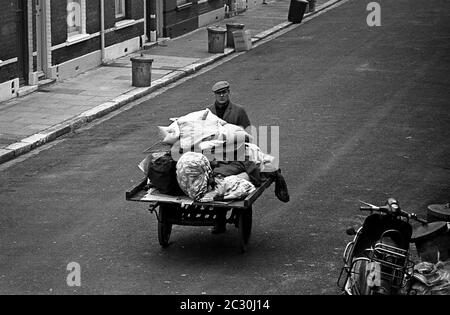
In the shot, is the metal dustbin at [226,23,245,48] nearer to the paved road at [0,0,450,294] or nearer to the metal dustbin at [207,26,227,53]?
the metal dustbin at [207,26,227,53]

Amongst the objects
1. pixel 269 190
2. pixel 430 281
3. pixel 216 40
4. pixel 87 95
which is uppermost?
pixel 216 40

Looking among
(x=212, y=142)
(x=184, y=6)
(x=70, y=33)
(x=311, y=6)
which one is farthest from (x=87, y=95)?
(x=311, y=6)

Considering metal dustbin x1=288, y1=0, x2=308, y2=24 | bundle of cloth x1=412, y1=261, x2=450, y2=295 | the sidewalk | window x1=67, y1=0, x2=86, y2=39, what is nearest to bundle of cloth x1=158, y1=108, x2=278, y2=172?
bundle of cloth x1=412, y1=261, x2=450, y2=295

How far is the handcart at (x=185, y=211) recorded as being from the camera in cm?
1243

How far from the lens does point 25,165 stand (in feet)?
58.3

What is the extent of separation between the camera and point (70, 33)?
83.6ft

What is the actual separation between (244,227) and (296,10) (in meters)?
23.1

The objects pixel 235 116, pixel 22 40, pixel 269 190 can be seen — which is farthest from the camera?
pixel 22 40

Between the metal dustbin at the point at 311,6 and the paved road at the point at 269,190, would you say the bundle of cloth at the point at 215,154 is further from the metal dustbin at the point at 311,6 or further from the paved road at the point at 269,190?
the metal dustbin at the point at 311,6

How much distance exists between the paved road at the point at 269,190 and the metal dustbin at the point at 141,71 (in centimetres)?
64

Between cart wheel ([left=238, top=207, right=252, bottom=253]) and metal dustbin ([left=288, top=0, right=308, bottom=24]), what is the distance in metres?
22.7

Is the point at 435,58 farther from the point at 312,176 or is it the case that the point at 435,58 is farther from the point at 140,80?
the point at 312,176

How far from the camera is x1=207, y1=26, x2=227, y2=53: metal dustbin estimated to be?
1128 inches

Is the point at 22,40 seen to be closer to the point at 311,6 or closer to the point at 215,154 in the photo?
the point at 215,154
